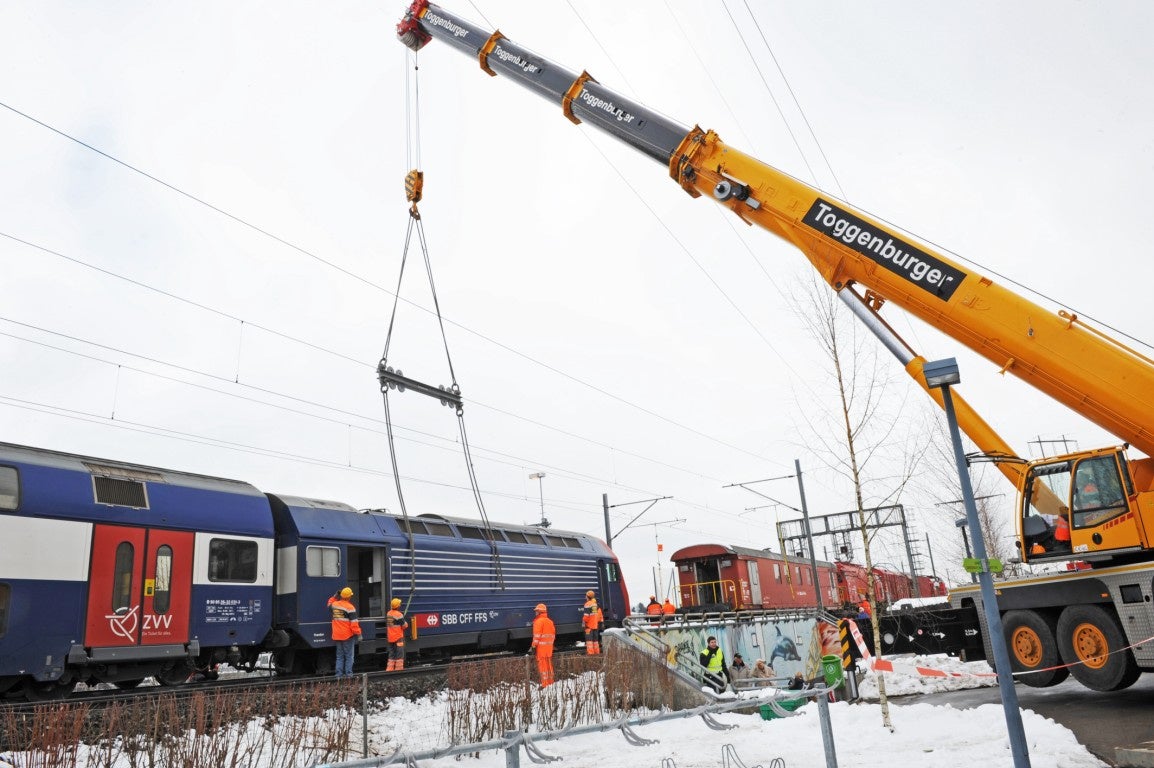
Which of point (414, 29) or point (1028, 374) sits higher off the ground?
point (414, 29)

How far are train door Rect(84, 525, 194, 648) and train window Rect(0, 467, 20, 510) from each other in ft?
3.81

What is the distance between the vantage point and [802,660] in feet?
69.7

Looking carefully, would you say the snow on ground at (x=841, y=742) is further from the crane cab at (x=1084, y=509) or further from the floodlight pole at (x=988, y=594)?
the crane cab at (x=1084, y=509)

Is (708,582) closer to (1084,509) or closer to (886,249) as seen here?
(1084,509)

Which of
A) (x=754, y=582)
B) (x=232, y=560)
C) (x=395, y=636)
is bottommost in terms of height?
(x=395, y=636)

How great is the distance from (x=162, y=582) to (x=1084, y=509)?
43.3 ft

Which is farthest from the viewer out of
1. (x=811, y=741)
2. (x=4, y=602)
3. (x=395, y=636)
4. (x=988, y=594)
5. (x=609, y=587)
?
(x=609, y=587)

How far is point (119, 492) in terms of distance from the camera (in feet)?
37.9

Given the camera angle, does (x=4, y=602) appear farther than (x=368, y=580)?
No

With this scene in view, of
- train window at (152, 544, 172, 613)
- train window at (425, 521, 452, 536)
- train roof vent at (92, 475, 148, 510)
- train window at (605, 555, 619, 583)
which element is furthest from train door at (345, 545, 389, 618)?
train window at (605, 555, 619, 583)

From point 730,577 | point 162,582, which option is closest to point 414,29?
point 162,582

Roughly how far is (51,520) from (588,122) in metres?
9.53

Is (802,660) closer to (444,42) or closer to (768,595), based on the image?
(768,595)

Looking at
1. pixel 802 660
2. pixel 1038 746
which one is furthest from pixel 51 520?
pixel 802 660
